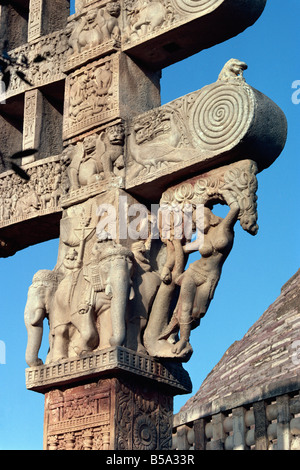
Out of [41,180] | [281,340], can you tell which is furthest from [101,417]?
[281,340]

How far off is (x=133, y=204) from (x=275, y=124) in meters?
1.35

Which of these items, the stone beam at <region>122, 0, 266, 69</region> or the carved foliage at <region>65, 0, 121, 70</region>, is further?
the carved foliage at <region>65, 0, 121, 70</region>

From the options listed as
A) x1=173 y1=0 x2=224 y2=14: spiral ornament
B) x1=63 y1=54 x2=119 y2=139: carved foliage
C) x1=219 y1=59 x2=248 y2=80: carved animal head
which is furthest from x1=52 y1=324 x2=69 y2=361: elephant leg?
x1=173 y1=0 x2=224 y2=14: spiral ornament

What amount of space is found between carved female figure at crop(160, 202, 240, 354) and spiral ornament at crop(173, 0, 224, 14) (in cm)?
168

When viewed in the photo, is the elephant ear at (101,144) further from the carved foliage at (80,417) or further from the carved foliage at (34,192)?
the carved foliage at (80,417)

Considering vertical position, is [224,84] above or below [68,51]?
below

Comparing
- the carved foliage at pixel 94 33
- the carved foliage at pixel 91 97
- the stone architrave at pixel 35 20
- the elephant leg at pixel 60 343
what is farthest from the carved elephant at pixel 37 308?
the stone architrave at pixel 35 20

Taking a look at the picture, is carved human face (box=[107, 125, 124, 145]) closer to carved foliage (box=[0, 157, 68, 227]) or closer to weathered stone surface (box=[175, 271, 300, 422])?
carved foliage (box=[0, 157, 68, 227])

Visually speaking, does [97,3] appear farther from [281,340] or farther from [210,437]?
[281,340]

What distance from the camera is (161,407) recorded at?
9406 millimetres

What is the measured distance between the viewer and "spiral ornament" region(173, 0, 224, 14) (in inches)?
380

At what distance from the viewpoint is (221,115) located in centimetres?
935

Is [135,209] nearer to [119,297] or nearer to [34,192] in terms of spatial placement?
[119,297]

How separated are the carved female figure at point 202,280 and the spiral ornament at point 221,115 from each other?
60cm
